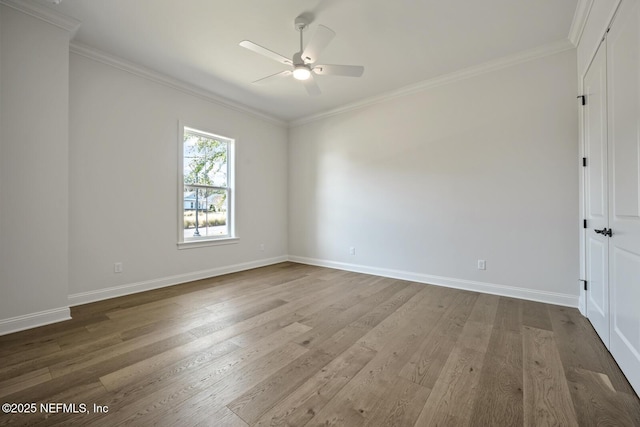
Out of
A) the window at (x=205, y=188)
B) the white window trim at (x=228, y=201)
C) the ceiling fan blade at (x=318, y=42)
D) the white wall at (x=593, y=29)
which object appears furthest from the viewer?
the window at (x=205, y=188)

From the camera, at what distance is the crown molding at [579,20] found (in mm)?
2308

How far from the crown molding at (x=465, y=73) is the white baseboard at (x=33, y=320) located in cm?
450

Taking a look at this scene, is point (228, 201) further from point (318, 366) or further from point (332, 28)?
point (318, 366)

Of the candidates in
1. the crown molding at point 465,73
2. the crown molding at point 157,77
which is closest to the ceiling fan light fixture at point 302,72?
the crown molding at point 465,73

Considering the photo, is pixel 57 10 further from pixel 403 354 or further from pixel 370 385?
pixel 403 354

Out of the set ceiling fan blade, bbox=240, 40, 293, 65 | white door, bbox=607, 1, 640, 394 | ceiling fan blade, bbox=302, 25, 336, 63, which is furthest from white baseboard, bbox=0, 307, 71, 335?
white door, bbox=607, 1, 640, 394

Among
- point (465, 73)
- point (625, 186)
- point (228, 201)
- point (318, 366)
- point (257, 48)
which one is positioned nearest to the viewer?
point (625, 186)

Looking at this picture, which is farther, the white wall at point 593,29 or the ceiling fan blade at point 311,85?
the ceiling fan blade at point 311,85

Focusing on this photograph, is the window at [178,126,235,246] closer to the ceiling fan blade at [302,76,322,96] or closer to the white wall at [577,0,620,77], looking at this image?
the ceiling fan blade at [302,76,322,96]

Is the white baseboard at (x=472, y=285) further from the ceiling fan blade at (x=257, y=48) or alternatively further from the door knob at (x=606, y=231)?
the ceiling fan blade at (x=257, y=48)

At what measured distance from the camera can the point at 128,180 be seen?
3.38m

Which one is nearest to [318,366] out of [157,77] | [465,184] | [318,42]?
[318,42]

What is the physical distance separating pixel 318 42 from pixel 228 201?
3073 mm

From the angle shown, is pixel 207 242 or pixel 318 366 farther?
pixel 207 242
